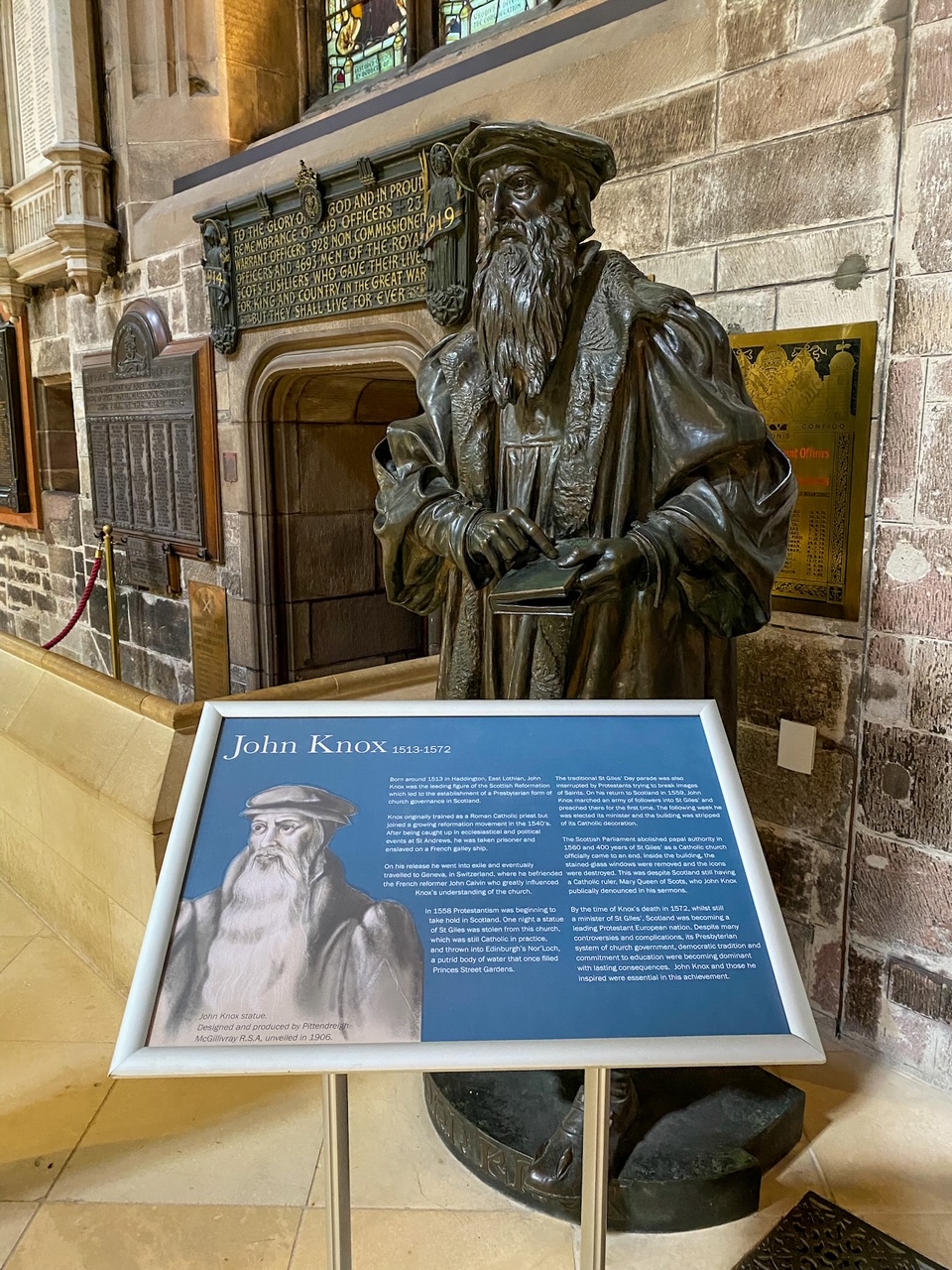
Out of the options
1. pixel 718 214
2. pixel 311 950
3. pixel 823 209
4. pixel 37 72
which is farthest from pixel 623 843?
pixel 37 72

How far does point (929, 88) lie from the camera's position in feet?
7.06

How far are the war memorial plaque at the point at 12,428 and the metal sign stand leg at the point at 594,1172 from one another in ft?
25.2

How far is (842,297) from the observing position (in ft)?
7.77

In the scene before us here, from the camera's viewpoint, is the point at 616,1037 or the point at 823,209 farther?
the point at 823,209

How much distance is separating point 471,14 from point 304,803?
15.1ft

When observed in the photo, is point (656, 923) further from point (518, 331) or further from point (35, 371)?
point (35, 371)

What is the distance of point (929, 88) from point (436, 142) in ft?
6.20

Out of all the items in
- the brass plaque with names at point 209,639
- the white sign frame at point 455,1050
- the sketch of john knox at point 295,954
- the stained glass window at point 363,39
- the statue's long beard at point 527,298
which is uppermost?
the stained glass window at point 363,39

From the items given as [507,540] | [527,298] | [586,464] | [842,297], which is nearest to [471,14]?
[842,297]

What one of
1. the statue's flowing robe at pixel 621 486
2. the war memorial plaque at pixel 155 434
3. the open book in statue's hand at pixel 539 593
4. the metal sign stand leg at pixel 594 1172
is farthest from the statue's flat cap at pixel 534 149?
the war memorial plaque at pixel 155 434

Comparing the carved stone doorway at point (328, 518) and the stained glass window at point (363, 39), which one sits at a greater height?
the stained glass window at point (363, 39)

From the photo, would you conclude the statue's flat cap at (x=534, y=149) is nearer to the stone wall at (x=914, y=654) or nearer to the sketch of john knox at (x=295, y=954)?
the stone wall at (x=914, y=654)

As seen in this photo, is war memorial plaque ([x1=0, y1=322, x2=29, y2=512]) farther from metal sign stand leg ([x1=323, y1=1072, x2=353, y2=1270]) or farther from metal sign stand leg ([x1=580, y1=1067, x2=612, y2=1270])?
metal sign stand leg ([x1=580, y1=1067, x2=612, y2=1270])

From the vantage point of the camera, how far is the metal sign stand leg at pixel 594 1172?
1.10 meters
